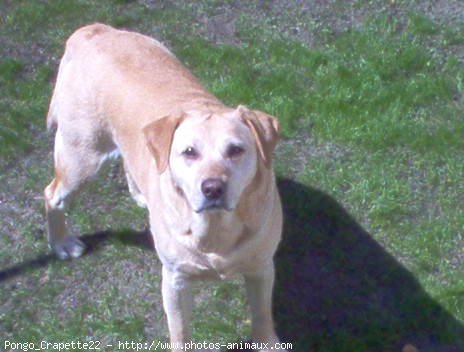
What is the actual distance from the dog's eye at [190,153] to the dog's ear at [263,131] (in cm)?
30

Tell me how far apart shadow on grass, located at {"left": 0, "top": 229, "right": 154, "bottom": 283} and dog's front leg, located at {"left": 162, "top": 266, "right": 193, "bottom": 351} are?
3.12 feet

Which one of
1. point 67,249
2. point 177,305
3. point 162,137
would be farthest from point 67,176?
point 162,137

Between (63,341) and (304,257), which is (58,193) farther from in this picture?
(304,257)

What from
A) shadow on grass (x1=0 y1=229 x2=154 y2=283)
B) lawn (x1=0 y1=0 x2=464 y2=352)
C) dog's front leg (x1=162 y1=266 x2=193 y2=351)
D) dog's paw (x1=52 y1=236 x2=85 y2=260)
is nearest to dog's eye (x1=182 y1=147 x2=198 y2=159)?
dog's front leg (x1=162 y1=266 x2=193 y2=351)

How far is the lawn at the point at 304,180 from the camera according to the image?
530cm

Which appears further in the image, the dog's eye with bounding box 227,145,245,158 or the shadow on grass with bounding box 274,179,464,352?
the shadow on grass with bounding box 274,179,464,352

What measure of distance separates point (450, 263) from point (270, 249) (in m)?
1.46

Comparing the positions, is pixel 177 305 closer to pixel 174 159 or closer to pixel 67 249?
pixel 174 159

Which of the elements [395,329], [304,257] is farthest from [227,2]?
[395,329]

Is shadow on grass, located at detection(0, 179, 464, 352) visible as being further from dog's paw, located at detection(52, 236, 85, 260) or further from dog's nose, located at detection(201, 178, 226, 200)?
dog's nose, located at detection(201, 178, 226, 200)

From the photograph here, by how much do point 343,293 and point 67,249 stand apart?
1.67 m

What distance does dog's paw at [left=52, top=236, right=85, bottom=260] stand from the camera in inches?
224

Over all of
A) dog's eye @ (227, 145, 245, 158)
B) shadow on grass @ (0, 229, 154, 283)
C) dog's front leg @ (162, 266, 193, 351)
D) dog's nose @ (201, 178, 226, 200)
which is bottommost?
shadow on grass @ (0, 229, 154, 283)

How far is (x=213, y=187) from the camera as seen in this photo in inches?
159
